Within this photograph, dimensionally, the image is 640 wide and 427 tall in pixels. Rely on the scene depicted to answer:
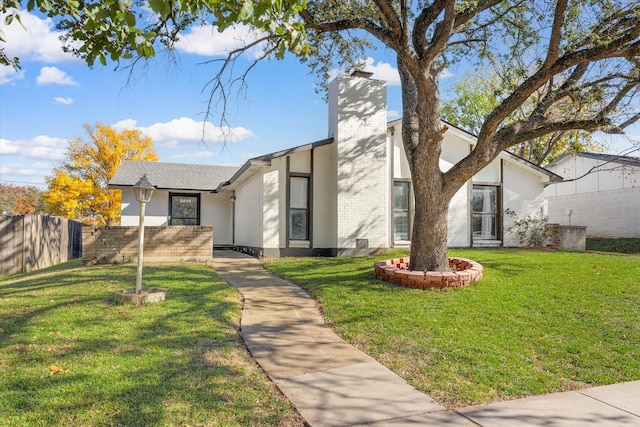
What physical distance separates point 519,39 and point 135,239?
1153 cm

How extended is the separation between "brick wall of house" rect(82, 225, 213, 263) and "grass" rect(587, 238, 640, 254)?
17594mm

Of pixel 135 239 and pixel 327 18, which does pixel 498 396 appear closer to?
pixel 327 18

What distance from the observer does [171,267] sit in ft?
35.9

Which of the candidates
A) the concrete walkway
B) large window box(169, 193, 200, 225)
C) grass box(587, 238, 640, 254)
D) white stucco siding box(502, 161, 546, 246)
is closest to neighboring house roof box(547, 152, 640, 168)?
grass box(587, 238, 640, 254)

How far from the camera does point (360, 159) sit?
1343 cm

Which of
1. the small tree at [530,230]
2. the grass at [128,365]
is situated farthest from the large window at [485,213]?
the grass at [128,365]

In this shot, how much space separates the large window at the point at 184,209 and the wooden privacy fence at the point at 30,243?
4.30 metres

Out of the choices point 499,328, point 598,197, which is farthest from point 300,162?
point 598,197

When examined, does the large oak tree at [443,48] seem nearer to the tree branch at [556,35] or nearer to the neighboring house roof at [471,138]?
the tree branch at [556,35]

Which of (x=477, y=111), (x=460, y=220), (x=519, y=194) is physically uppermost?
(x=477, y=111)

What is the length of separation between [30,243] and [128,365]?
12138 millimetres

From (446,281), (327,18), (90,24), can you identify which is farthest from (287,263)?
(90,24)

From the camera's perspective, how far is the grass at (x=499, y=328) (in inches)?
176

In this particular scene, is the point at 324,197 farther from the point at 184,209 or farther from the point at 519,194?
Result: the point at 184,209
